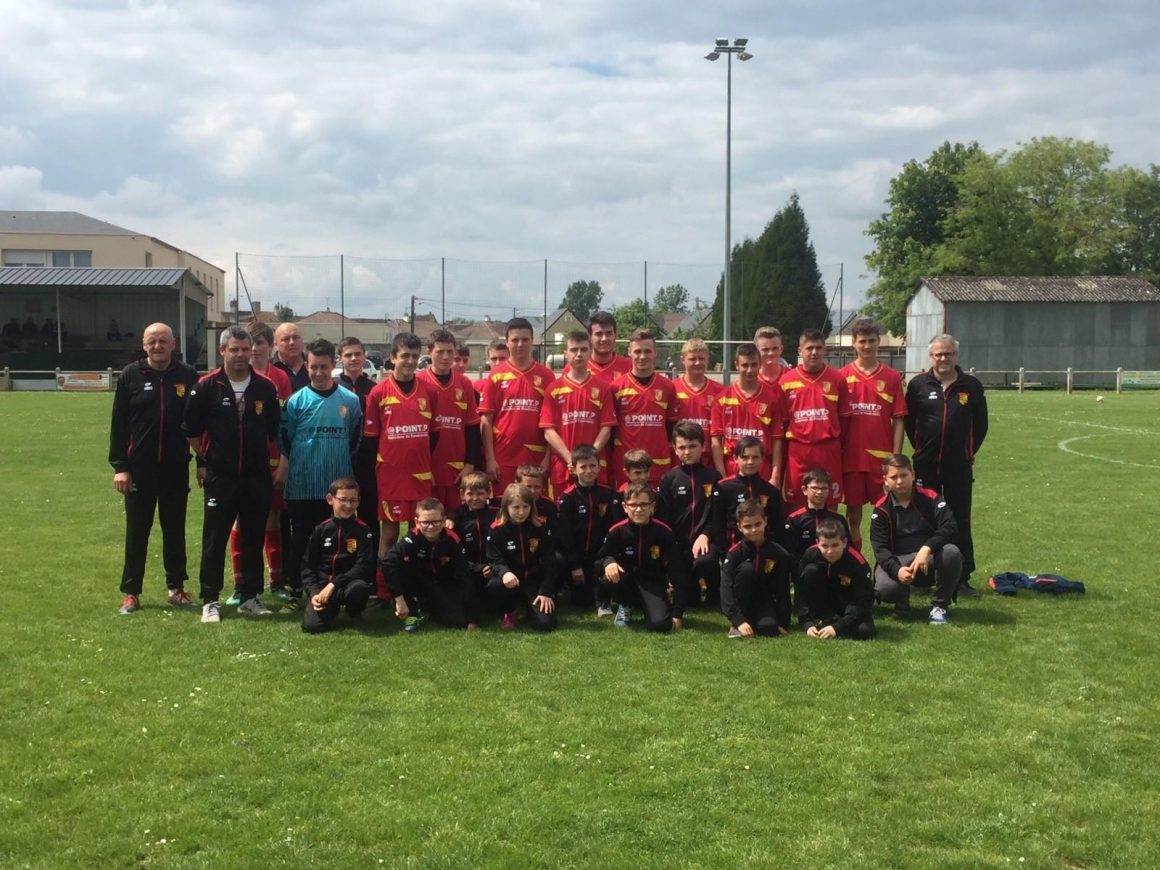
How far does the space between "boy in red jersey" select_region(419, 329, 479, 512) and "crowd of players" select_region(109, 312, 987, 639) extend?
2cm

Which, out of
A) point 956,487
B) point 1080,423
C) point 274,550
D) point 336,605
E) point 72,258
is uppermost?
point 72,258

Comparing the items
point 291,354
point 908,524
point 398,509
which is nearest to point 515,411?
point 398,509

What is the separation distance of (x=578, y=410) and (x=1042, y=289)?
1868 inches

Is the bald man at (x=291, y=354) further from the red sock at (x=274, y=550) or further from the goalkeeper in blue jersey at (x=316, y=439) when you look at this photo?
the red sock at (x=274, y=550)

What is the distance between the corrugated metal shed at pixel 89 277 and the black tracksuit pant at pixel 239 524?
4252 centimetres

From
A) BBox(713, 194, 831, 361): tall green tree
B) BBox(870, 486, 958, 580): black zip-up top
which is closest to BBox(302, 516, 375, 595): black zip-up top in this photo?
BBox(870, 486, 958, 580): black zip-up top

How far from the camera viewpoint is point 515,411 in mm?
7598

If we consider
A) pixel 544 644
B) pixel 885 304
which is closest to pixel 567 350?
pixel 544 644

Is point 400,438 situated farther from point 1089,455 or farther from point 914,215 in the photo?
point 914,215

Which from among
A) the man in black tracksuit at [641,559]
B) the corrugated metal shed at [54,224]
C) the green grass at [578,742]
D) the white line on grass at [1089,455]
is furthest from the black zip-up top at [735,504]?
the corrugated metal shed at [54,224]

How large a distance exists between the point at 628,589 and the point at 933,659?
2012 millimetres

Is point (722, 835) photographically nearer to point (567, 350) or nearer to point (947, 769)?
point (947, 769)

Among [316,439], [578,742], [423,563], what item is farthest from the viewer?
[316,439]

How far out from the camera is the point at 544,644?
6219 millimetres
